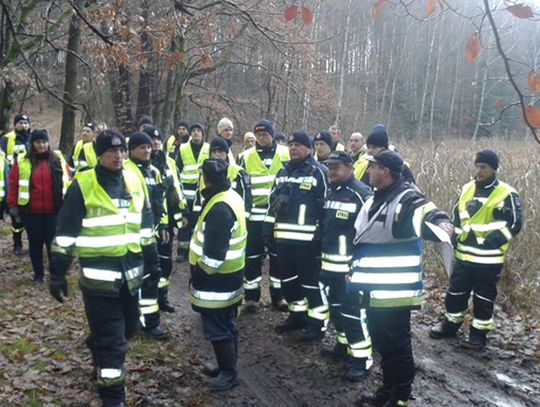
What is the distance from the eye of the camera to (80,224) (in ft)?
13.4

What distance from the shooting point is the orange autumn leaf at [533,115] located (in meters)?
1.93

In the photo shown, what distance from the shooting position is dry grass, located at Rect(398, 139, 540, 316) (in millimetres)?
7680

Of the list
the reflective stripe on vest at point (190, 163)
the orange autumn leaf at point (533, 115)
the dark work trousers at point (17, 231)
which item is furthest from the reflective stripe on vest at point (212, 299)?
the dark work trousers at point (17, 231)

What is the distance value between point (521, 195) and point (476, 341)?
383 cm

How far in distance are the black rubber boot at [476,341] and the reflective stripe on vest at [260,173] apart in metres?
3.21

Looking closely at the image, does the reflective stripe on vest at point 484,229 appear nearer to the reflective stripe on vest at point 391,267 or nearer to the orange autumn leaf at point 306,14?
the reflective stripe on vest at point 391,267

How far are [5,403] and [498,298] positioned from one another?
6.59 m

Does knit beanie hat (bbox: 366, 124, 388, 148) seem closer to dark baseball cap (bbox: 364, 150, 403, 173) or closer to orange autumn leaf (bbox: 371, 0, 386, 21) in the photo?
dark baseball cap (bbox: 364, 150, 403, 173)

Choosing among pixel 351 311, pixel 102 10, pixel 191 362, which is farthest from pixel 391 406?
pixel 102 10

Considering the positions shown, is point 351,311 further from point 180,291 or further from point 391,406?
point 180,291

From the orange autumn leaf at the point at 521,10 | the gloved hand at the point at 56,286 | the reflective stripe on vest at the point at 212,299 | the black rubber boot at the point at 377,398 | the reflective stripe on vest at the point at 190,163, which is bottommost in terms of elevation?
the black rubber boot at the point at 377,398

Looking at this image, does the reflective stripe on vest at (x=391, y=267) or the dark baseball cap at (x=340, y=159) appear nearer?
the reflective stripe on vest at (x=391, y=267)

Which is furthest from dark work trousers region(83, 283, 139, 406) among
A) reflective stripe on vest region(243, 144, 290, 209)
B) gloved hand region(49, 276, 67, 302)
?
reflective stripe on vest region(243, 144, 290, 209)

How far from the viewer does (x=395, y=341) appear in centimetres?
420
